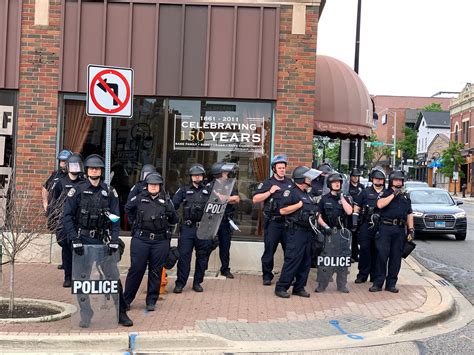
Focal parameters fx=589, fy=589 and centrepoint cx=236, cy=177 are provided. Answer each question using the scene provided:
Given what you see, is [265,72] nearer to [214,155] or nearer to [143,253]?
[214,155]

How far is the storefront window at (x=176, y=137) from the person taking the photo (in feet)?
34.6

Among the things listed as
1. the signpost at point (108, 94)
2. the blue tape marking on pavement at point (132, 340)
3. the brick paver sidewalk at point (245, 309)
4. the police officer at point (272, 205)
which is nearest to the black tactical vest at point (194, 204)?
the police officer at point (272, 205)

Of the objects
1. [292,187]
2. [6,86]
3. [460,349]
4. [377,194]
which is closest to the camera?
[460,349]

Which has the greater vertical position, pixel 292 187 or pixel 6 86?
pixel 6 86

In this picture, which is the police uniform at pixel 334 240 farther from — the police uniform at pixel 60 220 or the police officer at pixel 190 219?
the police uniform at pixel 60 220

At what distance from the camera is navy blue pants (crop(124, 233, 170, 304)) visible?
23.5 feet

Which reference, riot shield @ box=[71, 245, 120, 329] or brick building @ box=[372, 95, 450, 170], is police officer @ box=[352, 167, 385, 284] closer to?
riot shield @ box=[71, 245, 120, 329]

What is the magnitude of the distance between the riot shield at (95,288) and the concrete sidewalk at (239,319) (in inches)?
7.5

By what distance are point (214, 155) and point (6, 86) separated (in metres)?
3.84

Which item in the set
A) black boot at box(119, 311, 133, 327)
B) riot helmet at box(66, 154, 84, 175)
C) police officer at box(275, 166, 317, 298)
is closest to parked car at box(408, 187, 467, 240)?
police officer at box(275, 166, 317, 298)

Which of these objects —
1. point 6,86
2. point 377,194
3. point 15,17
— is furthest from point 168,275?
point 15,17

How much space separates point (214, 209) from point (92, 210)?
7.29 feet

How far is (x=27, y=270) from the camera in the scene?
9.74m

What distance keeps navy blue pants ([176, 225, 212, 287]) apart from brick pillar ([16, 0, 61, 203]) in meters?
3.23
